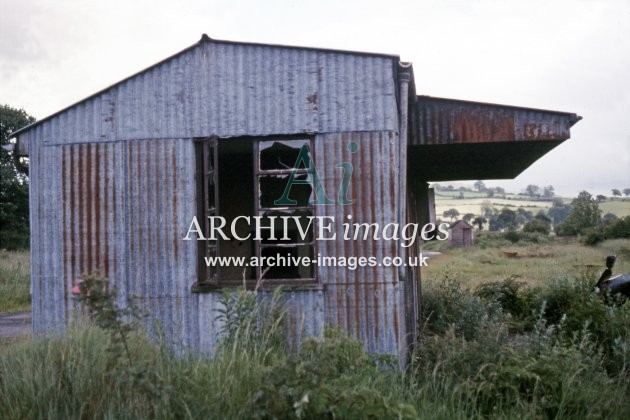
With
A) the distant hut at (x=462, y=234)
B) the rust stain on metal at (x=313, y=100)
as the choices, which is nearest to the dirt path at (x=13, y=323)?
the rust stain on metal at (x=313, y=100)

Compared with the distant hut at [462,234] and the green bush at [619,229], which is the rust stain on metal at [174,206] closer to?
the green bush at [619,229]

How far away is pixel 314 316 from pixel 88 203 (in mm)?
2953

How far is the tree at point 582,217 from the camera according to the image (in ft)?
148

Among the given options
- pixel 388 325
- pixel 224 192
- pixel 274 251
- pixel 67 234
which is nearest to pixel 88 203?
pixel 67 234

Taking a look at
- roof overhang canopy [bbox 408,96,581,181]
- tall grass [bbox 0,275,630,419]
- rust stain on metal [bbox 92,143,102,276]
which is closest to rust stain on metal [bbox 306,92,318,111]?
roof overhang canopy [bbox 408,96,581,181]

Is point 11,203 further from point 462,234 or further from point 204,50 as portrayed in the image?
point 462,234

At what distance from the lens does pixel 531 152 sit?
28.9 feet

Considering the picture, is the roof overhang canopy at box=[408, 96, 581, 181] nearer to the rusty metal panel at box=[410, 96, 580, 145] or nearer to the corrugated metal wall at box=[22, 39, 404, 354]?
the rusty metal panel at box=[410, 96, 580, 145]

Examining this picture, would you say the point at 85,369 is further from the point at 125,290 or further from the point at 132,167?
the point at 132,167

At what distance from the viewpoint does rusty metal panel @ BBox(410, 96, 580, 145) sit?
736 cm

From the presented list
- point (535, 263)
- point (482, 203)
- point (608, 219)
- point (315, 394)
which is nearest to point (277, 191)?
point (315, 394)

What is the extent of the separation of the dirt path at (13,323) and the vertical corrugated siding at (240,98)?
4.22m

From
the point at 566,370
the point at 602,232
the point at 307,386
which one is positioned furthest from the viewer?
the point at 602,232

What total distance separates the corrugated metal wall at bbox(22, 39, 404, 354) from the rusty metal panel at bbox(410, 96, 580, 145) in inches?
46.7
